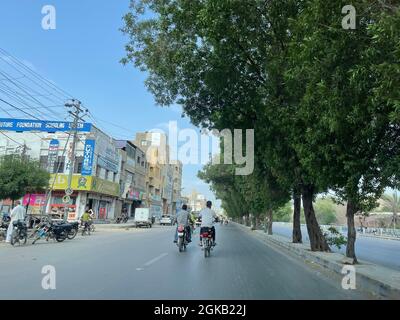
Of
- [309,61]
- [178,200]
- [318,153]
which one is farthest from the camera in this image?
[178,200]

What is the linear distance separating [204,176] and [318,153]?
50.8 meters

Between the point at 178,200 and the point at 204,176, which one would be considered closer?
the point at 204,176

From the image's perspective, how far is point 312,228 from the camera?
17375mm

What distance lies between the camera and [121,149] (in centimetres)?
5956

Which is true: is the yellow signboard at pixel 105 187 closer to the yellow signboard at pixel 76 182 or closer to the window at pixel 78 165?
the yellow signboard at pixel 76 182

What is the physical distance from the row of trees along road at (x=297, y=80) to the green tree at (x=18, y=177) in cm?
1227

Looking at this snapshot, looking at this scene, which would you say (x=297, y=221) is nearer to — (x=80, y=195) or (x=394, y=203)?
(x=80, y=195)

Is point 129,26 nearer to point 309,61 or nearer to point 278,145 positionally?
point 278,145

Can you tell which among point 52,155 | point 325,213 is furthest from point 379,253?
point 325,213

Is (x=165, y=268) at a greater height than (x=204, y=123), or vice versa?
(x=204, y=123)

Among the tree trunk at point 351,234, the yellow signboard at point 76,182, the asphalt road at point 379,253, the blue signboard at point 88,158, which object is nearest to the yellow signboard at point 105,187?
the yellow signboard at point 76,182
